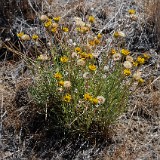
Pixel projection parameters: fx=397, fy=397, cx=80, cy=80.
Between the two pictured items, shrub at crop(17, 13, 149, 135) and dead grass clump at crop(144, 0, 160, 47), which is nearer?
shrub at crop(17, 13, 149, 135)

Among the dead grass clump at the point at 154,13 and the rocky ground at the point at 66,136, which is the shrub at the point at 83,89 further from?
the dead grass clump at the point at 154,13

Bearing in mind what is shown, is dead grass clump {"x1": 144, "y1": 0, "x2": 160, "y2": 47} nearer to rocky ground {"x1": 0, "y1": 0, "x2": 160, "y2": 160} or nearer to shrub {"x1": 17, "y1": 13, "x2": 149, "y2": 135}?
rocky ground {"x1": 0, "y1": 0, "x2": 160, "y2": 160}

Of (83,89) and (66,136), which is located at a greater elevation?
(83,89)

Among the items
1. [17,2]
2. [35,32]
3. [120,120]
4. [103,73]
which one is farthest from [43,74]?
[17,2]

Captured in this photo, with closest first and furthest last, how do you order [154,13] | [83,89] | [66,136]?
[83,89] → [66,136] → [154,13]

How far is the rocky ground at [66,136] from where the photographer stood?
8.89ft

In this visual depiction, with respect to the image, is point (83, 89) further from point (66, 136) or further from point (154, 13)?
point (154, 13)

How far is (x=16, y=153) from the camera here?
2.75 m

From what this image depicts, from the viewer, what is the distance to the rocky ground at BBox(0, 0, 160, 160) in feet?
8.89

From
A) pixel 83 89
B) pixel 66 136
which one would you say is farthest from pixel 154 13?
pixel 66 136

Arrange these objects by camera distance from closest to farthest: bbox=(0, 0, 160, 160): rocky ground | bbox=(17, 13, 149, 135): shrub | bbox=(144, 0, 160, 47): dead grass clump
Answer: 1. bbox=(17, 13, 149, 135): shrub
2. bbox=(0, 0, 160, 160): rocky ground
3. bbox=(144, 0, 160, 47): dead grass clump

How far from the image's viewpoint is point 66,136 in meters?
2.78

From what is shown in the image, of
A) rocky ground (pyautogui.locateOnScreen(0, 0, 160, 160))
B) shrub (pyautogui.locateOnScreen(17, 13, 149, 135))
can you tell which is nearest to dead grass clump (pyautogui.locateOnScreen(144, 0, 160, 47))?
rocky ground (pyautogui.locateOnScreen(0, 0, 160, 160))

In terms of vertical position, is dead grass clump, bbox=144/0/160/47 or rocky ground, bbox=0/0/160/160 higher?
dead grass clump, bbox=144/0/160/47
